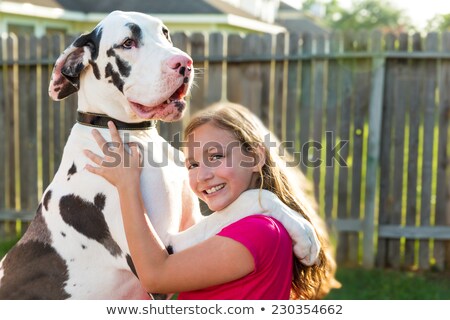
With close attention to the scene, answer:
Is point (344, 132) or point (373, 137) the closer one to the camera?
point (373, 137)

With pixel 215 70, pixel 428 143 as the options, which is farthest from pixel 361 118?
pixel 215 70

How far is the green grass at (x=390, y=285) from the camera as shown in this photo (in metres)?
5.89

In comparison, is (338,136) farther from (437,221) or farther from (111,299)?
(111,299)

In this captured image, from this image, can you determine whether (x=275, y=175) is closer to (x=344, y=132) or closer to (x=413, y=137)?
(x=344, y=132)

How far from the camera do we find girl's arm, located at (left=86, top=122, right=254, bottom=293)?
2.49 metres

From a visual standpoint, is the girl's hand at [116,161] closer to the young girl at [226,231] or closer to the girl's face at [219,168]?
the young girl at [226,231]

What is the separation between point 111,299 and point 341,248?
410 centimetres

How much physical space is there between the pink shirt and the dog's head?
2.17 feet

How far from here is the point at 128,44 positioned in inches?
115

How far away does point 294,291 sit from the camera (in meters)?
2.91

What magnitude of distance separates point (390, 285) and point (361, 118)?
5.45 feet

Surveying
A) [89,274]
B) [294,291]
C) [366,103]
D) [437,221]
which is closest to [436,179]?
[437,221]

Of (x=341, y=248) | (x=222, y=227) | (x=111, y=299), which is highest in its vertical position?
(x=222, y=227)

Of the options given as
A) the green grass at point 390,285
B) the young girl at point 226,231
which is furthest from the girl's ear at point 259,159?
the green grass at point 390,285
